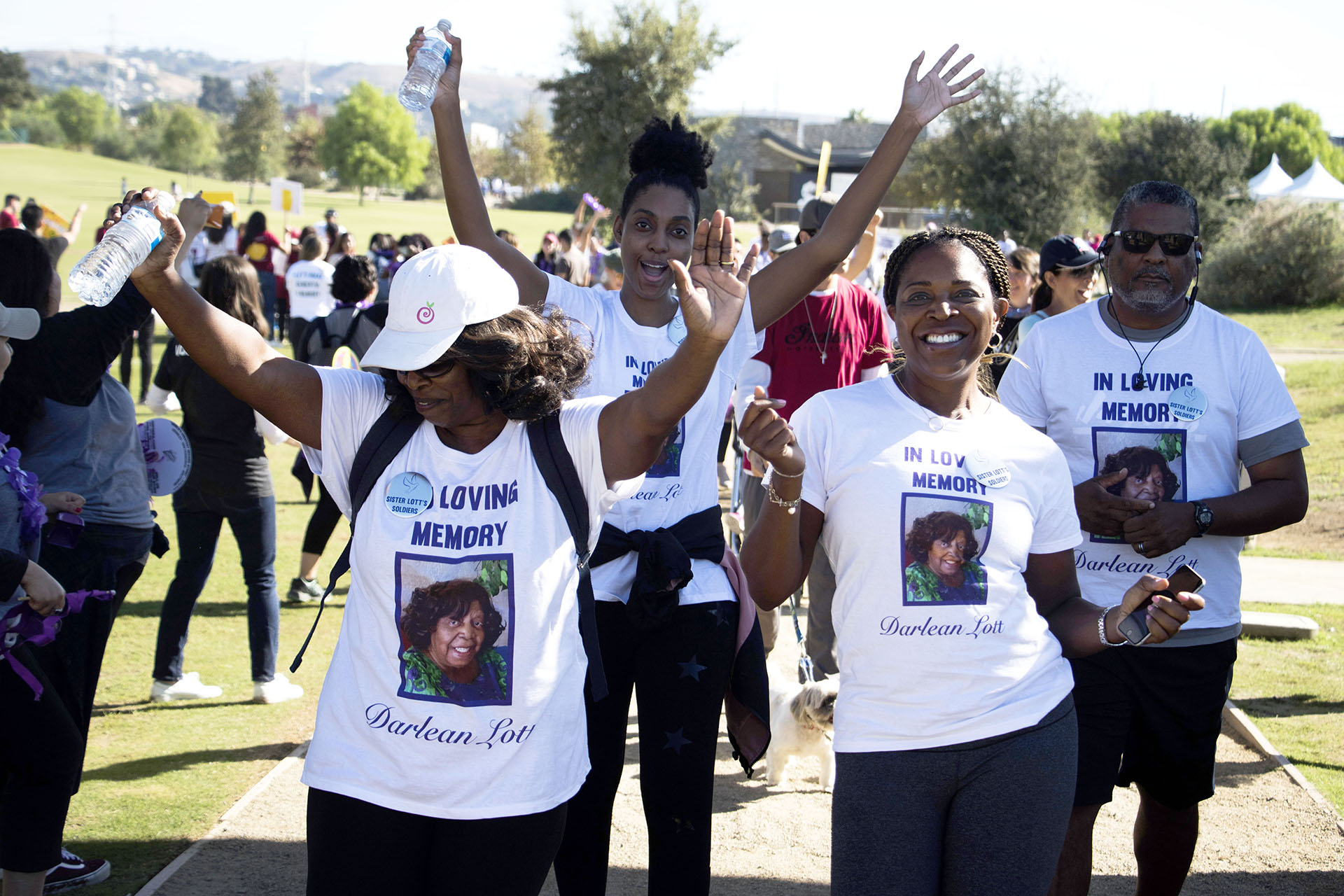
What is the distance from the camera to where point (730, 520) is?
236 inches

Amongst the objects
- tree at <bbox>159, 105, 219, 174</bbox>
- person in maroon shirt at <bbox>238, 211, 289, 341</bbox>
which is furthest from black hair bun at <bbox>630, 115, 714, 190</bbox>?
Result: tree at <bbox>159, 105, 219, 174</bbox>

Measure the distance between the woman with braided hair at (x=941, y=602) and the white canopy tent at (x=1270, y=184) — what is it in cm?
3114

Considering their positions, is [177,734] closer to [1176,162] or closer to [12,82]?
[1176,162]

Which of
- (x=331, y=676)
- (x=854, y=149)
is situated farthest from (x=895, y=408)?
(x=854, y=149)

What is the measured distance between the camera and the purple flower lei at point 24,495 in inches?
134

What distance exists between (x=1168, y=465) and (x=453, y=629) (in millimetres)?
2144

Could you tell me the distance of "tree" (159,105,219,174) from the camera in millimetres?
93375

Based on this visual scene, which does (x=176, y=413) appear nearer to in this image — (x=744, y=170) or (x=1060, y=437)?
(x=1060, y=437)

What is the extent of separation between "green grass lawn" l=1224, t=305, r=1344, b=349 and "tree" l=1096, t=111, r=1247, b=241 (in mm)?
9573

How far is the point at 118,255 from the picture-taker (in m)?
2.33

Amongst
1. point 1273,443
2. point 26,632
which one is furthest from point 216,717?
point 1273,443

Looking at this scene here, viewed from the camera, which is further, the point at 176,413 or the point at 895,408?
the point at 176,413

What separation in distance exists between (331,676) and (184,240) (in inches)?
39.5

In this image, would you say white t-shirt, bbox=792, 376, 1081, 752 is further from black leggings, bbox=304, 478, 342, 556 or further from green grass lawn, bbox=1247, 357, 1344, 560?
black leggings, bbox=304, 478, 342, 556
